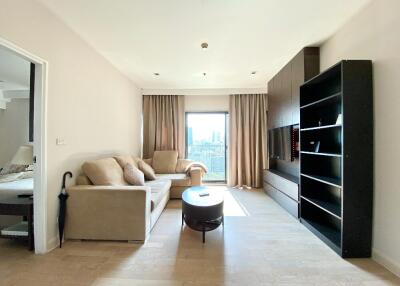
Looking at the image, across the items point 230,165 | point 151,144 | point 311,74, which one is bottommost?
point 230,165

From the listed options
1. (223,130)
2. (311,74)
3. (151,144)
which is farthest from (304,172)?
(151,144)

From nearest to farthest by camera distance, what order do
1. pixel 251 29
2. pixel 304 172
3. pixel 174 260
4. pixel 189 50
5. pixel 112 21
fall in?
pixel 174 260 → pixel 112 21 → pixel 251 29 → pixel 304 172 → pixel 189 50

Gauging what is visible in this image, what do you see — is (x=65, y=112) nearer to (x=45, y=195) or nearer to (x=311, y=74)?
(x=45, y=195)

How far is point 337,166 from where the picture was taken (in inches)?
105

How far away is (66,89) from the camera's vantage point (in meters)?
2.55

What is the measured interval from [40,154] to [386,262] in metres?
3.53

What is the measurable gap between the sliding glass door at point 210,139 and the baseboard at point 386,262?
155 inches

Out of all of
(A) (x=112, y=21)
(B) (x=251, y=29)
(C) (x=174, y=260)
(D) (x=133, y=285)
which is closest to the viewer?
(D) (x=133, y=285)

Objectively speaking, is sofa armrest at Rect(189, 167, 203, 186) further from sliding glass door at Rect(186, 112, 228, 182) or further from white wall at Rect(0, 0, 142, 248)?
white wall at Rect(0, 0, 142, 248)

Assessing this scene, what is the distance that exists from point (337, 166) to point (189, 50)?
8.55 feet

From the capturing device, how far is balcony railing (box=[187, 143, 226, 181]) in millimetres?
5887

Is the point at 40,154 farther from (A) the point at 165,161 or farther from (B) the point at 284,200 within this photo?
(B) the point at 284,200

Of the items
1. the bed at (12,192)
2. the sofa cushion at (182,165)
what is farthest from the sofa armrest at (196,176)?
the bed at (12,192)

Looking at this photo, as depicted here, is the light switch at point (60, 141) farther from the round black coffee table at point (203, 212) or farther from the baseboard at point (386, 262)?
the baseboard at point (386, 262)
